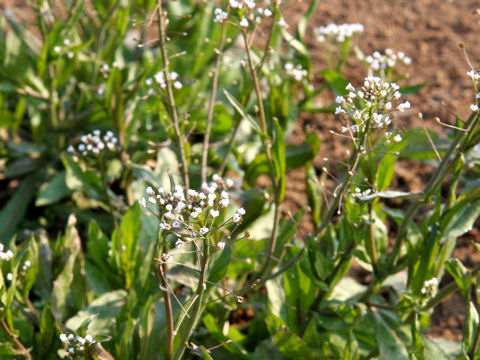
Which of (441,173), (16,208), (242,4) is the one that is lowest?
(16,208)

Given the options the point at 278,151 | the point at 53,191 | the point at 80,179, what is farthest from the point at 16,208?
the point at 278,151

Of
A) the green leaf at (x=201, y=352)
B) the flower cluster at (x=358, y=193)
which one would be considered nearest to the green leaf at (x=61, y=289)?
the green leaf at (x=201, y=352)

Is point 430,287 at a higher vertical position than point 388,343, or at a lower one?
higher

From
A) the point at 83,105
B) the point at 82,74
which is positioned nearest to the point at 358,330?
the point at 83,105

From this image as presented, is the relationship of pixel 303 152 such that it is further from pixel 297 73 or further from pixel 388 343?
pixel 388 343

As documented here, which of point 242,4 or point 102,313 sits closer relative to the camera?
point 242,4

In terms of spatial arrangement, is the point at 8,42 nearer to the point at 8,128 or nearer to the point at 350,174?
the point at 8,128

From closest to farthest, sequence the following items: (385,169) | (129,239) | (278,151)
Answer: (385,169), (278,151), (129,239)
